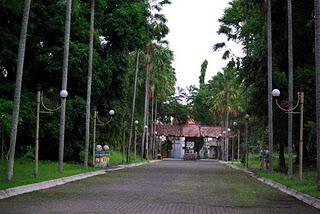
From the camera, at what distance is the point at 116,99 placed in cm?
4678

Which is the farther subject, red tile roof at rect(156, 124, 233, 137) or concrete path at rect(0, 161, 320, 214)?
red tile roof at rect(156, 124, 233, 137)

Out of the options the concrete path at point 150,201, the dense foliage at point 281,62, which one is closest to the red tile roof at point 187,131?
the dense foliage at point 281,62

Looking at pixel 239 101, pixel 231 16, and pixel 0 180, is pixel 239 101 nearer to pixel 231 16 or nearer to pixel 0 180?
pixel 231 16

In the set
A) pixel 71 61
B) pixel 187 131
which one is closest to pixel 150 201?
pixel 71 61

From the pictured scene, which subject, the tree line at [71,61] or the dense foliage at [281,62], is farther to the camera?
the tree line at [71,61]

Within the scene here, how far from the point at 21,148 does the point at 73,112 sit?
4.19 m

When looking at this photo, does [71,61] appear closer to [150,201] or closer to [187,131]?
[150,201]

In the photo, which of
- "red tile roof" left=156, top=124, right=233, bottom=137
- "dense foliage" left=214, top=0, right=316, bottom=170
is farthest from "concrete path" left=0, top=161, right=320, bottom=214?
"red tile roof" left=156, top=124, right=233, bottom=137

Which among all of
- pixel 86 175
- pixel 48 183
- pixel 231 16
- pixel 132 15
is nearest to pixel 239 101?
pixel 231 16

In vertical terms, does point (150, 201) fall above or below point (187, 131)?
below

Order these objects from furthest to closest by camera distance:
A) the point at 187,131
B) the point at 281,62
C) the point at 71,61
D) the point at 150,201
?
the point at 187,131
the point at 281,62
the point at 71,61
the point at 150,201

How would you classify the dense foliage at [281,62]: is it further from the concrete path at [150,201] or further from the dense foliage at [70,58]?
the concrete path at [150,201]

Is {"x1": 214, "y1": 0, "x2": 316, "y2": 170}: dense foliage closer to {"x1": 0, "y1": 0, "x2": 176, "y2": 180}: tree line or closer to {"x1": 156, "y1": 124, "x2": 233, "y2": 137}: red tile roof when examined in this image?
{"x1": 0, "y1": 0, "x2": 176, "y2": 180}: tree line

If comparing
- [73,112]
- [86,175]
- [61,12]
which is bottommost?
[86,175]
